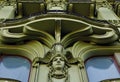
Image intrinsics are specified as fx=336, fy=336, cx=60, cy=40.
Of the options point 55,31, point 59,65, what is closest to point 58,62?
point 59,65

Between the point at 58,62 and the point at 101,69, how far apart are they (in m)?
2.15

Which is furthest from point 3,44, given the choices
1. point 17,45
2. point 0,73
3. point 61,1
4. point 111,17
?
point 61,1

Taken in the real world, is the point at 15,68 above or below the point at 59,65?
below

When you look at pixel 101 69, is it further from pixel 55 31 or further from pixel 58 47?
pixel 55 31

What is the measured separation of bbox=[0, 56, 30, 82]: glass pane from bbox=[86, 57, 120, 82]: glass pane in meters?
2.11

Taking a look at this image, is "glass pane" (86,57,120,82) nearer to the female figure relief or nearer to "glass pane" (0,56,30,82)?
the female figure relief

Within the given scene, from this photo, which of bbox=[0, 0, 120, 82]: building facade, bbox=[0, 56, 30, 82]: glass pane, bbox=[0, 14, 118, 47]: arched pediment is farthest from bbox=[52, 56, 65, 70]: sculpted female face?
bbox=[0, 14, 118, 47]: arched pediment

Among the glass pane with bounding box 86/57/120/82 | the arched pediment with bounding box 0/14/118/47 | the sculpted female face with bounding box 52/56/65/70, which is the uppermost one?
the arched pediment with bounding box 0/14/118/47

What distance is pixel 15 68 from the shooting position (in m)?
11.3

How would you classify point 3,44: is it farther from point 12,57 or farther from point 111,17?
point 111,17

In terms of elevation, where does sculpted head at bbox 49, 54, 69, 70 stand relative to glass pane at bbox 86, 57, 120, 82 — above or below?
above

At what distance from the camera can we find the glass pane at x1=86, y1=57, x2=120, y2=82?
11.0 meters

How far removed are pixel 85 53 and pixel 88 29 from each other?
99 centimetres

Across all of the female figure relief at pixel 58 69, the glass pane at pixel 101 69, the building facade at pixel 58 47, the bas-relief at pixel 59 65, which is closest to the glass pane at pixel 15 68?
the building facade at pixel 58 47
